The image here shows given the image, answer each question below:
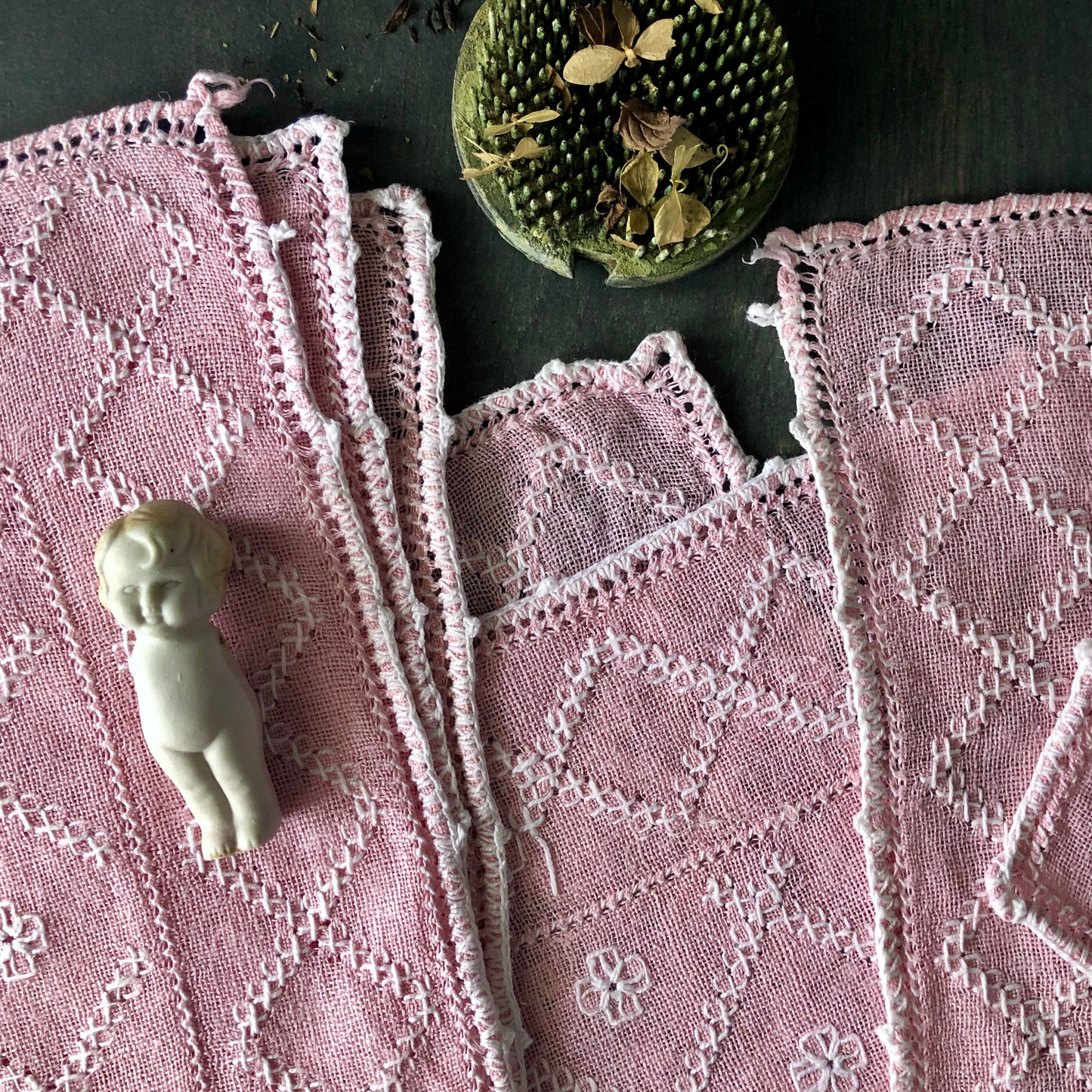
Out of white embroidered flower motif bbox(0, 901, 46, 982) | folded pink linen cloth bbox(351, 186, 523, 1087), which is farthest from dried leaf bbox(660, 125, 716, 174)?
white embroidered flower motif bbox(0, 901, 46, 982)

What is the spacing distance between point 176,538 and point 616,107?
21.9 inches

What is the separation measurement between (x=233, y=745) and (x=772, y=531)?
1.86 feet

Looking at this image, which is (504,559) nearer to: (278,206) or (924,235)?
(278,206)

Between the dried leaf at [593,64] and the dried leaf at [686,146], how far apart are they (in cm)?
8

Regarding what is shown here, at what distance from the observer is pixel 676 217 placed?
86 cm

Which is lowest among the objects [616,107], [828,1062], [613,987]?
[828,1062]

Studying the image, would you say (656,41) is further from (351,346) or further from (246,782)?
(246,782)

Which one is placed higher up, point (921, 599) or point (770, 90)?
point (770, 90)

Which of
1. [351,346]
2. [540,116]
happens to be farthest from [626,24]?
[351,346]

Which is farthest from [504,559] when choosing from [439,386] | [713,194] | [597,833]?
[713,194]

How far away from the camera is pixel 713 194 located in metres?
0.90

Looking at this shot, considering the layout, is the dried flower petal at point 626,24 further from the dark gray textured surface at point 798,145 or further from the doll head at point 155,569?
the doll head at point 155,569

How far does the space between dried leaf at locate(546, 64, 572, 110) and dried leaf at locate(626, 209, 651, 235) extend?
4.4 inches

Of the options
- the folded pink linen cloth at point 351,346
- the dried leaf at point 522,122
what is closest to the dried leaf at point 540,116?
the dried leaf at point 522,122
